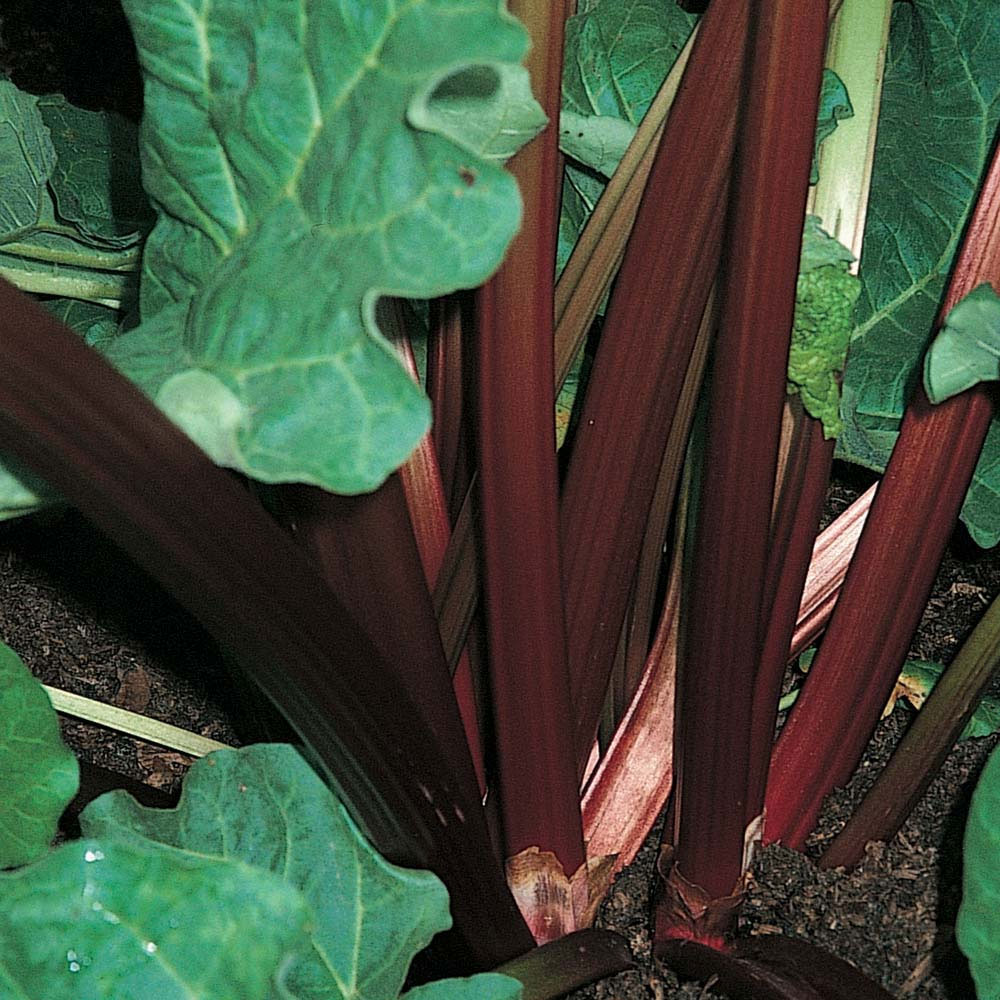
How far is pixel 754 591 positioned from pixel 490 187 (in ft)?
1.19

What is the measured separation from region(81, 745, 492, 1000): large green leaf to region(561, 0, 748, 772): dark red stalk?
0.22 metres

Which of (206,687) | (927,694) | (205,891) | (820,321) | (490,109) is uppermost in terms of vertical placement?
(490,109)

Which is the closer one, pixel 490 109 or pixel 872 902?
pixel 490 109

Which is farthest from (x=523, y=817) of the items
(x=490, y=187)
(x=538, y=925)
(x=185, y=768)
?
(x=490, y=187)

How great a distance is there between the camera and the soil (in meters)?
0.84

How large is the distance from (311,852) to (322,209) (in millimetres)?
356

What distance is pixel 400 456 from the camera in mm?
460

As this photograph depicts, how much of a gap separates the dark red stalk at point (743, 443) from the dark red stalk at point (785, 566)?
0.03 meters

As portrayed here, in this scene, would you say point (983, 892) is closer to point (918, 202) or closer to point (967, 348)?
point (967, 348)

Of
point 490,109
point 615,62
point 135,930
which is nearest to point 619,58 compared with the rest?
point 615,62

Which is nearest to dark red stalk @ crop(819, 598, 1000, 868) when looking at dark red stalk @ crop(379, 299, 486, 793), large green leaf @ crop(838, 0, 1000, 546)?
large green leaf @ crop(838, 0, 1000, 546)

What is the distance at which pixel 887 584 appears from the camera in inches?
33.0

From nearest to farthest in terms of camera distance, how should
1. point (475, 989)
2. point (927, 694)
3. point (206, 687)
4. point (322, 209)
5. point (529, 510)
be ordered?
point (322, 209) → point (475, 989) → point (529, 510) → point (927, 694) → point (206, 687)

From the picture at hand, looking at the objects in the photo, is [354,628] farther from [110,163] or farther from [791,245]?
[110,163]
